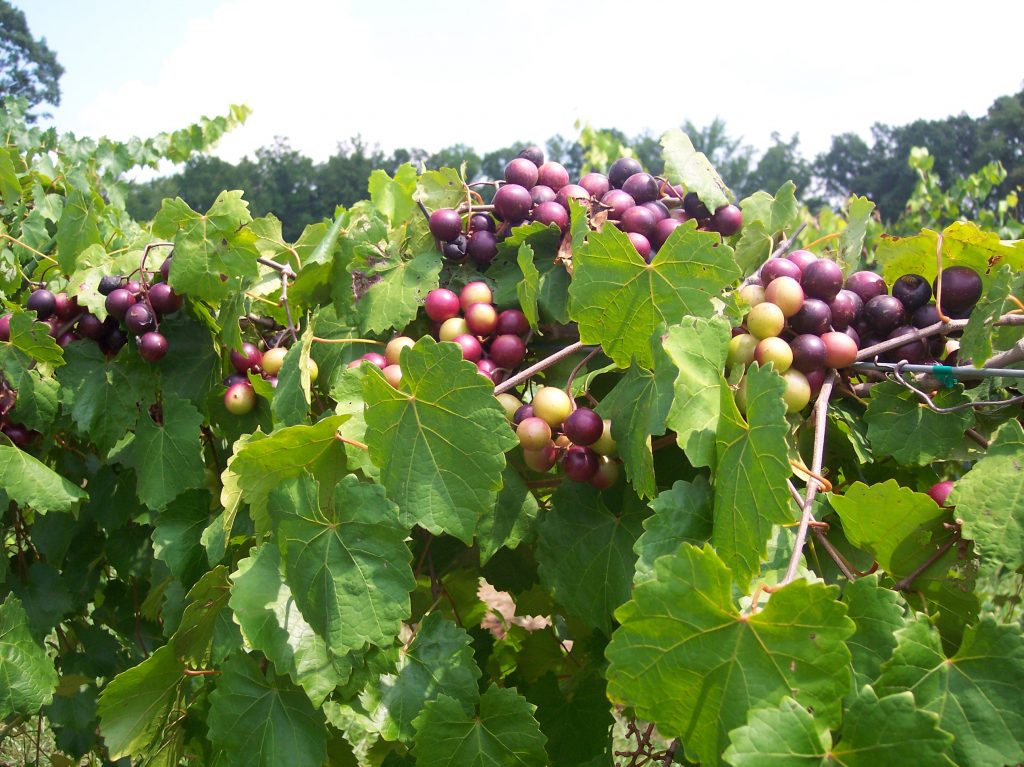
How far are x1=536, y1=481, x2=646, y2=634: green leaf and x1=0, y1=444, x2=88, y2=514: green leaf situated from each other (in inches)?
37.5

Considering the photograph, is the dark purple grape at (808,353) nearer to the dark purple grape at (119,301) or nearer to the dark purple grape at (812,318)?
the dark purple grape at (812,318)

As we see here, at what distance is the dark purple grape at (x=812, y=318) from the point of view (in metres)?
1.20

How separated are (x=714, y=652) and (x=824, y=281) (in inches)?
24.2

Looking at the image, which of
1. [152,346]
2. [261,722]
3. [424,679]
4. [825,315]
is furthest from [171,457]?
[825,315]

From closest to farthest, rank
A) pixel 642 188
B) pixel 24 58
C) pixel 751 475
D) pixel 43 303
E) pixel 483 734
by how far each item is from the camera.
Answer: pixel 751 475 → pixel 483 734 → pixel 642 188 → pixel 43 303 → pixel 24 58

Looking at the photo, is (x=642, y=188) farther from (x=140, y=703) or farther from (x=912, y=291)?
(x=140, y=703)

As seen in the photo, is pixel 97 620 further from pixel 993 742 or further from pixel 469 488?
pixel 993 742

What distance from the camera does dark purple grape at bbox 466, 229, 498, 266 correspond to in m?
1.50

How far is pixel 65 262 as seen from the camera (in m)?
1.85

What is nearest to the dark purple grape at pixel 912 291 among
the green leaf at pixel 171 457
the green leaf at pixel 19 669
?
the green leaf at pixel 171 457

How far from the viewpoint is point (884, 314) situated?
1254 millimetres

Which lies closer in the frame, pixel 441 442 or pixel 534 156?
pixel 441 442

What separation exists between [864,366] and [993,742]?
0.52m

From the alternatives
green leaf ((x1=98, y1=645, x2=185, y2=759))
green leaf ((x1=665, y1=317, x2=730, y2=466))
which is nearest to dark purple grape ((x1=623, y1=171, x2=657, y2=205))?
green leaf ((x1=665, y1=317, x2=730, y2=466))
